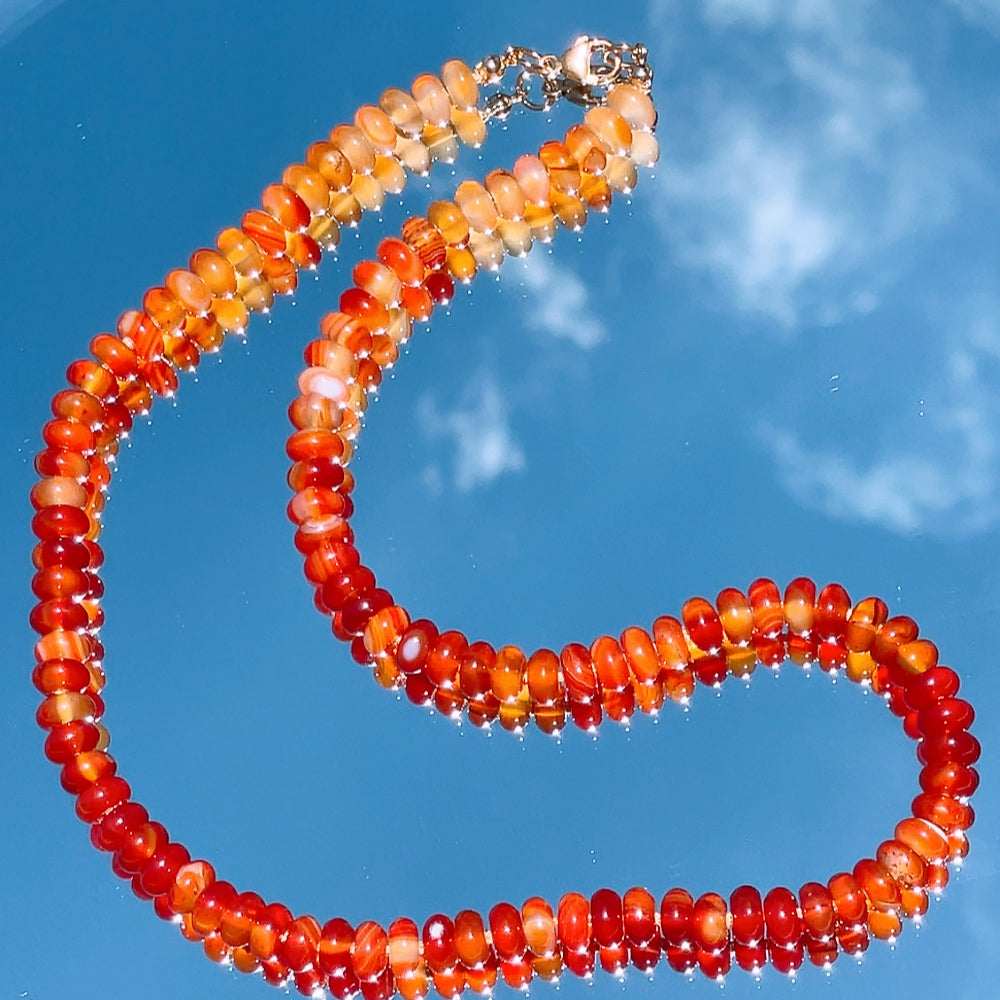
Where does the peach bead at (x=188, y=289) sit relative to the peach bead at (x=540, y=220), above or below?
below

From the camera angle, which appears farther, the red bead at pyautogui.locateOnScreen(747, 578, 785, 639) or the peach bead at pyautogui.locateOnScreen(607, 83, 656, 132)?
the peach bead at pyautogui.locateOnScreen(607, 83, 656, 132)

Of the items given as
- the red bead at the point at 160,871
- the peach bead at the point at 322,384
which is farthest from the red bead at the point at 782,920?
the peach bead at the point at 322,384

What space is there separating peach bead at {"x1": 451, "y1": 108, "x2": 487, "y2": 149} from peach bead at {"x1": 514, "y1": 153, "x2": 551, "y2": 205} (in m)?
0.09

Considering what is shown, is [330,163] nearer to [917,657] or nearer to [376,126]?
[376,126]

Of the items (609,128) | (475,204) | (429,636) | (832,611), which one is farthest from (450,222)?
(832,611)

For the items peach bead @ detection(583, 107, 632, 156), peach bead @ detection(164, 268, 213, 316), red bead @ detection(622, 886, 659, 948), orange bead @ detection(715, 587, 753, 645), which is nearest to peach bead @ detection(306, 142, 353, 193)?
peach bead @ detection(164, 268, 213, 316)

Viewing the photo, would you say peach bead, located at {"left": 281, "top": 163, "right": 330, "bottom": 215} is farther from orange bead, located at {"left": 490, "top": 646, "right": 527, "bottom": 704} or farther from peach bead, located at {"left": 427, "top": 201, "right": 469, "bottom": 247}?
orange bead, located at {"left": 490, "top": 646, "right": 527, "bottom": 704}

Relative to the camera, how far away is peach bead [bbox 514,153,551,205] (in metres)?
1.89

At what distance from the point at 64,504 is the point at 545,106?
2.75 ft

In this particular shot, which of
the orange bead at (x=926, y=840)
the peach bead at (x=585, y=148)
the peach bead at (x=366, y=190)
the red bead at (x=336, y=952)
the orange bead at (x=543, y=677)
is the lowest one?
the red bead at (x=336, y=952)

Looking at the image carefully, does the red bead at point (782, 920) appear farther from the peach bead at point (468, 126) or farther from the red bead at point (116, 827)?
the peach bead at point (468, 126)

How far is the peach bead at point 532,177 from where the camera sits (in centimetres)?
189

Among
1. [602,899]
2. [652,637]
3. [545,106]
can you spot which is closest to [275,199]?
[545,106]

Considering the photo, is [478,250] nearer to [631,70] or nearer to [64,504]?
[631,70]
